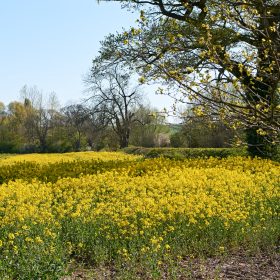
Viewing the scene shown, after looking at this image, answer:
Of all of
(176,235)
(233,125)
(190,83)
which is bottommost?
(176,235)

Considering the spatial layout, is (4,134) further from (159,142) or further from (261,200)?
(261,200)

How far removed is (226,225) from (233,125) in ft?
9.56

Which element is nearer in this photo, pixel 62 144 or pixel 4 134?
pixel 62 144

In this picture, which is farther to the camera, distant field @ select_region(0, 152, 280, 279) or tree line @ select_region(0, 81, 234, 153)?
tree line @ select_region(0, 81, 234, 153)

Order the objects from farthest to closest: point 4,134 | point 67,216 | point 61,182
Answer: point 4,134, point 61,182, point 67,216

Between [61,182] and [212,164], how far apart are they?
15.8ft

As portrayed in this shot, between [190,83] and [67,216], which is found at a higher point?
[190,83]

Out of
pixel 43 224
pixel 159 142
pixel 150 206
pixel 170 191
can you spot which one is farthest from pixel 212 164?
pixel 159 142

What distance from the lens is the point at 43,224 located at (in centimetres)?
657

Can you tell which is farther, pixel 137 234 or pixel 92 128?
pixel 92 128

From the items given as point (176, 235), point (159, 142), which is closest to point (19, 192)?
point (176, 235)

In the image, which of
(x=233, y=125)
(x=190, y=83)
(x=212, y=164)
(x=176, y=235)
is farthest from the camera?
(x=212, y=164)

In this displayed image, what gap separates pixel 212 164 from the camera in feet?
43.9

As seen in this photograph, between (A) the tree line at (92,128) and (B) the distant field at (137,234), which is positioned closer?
(B) the distant field at (137,234)
